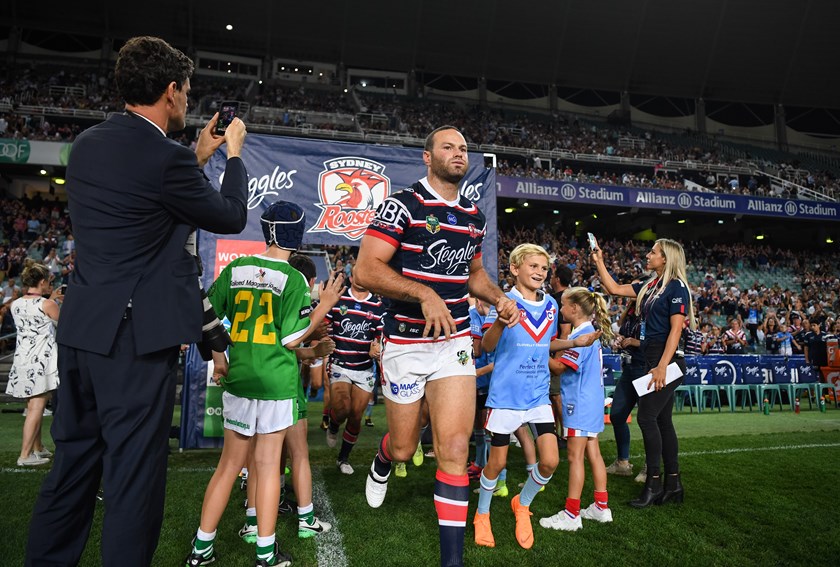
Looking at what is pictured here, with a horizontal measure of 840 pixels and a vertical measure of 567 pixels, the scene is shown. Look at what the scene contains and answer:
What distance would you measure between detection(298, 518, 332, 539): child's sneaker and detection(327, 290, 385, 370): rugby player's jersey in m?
2.35

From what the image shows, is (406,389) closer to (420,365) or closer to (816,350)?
(420,365)

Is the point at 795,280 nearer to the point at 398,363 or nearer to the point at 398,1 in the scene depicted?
the point at 398,1

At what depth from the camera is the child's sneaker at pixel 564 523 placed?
4112 millimetres

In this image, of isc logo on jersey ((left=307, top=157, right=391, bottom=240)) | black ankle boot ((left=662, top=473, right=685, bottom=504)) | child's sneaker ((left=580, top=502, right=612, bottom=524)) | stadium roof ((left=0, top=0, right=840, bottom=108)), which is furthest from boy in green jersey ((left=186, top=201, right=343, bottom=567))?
stadium roof ((left=0, top=0, right=840, bottom=108))

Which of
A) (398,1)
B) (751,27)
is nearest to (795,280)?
(751,27)

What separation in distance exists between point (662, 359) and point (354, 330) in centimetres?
319

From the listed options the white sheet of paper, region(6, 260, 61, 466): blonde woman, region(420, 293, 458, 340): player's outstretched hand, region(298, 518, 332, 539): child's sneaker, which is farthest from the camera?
region(6, 260, 61, 466): blonde woman

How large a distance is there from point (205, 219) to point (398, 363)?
5.02 ft

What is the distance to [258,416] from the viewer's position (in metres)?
3.25

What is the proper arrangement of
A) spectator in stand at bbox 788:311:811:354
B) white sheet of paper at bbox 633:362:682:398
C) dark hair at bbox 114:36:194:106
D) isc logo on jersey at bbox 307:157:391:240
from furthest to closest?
spectator in stand at bbox 788:311:811:354 → isc logo on jersey at bbox 307:157:391:240 → white sheet of paper at bbox 633:362:682:398 → dark hair at bbox 114:36:194:106

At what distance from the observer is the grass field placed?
11.4 feet

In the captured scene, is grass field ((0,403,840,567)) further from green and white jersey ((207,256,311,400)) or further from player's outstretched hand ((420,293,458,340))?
player's outstretched hand ((420,293,458,340))

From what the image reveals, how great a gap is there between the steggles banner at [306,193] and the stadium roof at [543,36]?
3182 cm

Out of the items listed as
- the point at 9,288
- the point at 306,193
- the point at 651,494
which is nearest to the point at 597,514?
the point at 651,494
